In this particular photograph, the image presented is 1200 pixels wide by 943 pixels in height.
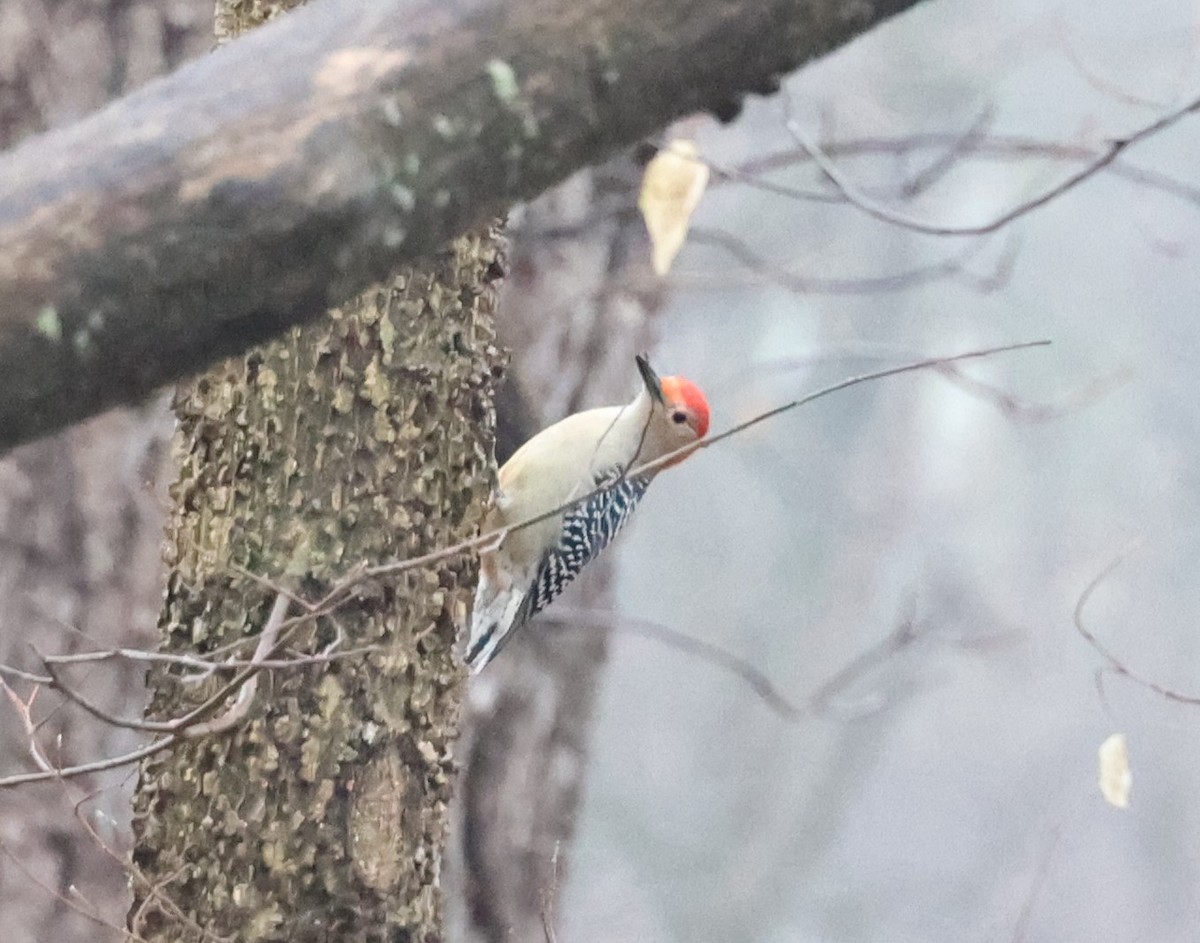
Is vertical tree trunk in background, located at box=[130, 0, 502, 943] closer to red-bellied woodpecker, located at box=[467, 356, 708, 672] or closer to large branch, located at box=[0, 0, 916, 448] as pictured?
red-bellied woodpecker, located at box=[467, 356, 708, 672]

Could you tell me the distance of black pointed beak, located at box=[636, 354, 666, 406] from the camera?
2.27 m

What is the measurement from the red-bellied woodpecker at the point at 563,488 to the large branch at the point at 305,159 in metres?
1.43

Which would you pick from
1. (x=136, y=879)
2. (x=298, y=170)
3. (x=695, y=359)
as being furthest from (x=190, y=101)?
(x=695, y=359)

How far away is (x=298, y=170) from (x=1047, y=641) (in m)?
3.75

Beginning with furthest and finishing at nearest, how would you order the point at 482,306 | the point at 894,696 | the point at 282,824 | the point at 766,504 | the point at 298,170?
the point at 766,504, the point at 894,696, the point at 482,306, the point at 282,824, the point at 298,170

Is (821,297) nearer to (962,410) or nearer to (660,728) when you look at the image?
(962,410)

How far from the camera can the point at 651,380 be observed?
7.55 feet

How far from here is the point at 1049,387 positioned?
3986mm

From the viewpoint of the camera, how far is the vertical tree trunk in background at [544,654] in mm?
2771

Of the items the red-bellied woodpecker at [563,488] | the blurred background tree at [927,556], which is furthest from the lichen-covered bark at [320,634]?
the blurred background tree at [927,556]

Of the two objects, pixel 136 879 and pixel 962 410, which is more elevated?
pixel 136 879

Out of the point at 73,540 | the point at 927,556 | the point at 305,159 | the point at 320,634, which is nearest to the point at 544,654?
the point at 73,540

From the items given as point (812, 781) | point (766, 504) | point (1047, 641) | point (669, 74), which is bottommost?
point (812, 781)

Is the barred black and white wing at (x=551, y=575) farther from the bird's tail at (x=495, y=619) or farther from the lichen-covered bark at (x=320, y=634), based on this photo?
the lichen-covered bark at (x=320, y=634)
